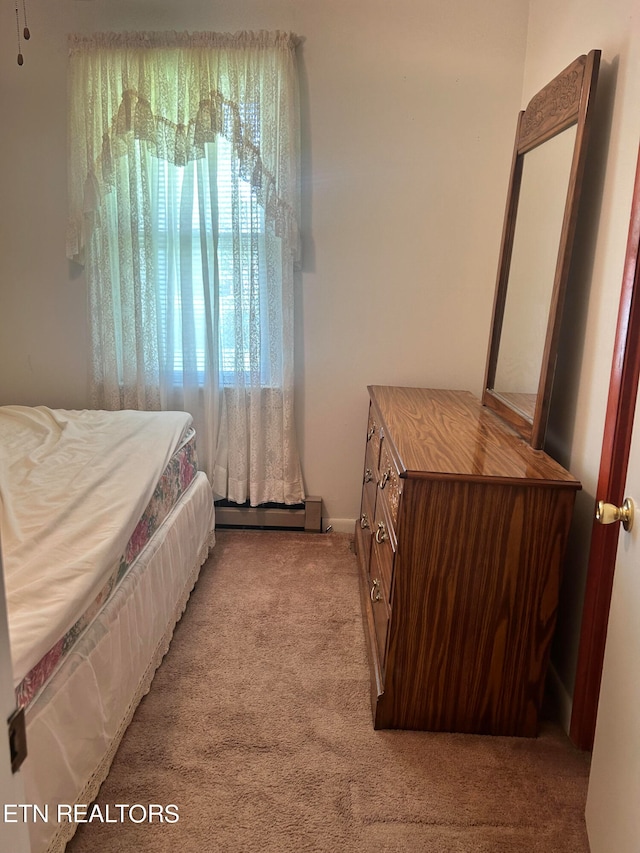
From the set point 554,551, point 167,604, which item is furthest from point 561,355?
point 167,604

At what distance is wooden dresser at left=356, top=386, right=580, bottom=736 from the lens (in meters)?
1.60

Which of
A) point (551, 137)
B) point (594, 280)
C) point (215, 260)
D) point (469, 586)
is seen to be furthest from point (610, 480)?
point (215, 260)

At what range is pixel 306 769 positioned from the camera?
158cm

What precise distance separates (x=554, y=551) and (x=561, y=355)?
0.73 metres

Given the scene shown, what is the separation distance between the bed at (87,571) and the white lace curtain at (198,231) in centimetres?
39

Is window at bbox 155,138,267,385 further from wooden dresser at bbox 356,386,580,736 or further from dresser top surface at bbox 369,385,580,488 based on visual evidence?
wooden dresser at bbox 356,386,580,736

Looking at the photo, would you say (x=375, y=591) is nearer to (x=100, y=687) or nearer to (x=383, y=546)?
(x=383, y=546)

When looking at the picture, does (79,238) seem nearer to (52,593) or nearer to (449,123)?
(449,123)

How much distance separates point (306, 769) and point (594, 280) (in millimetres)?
1660

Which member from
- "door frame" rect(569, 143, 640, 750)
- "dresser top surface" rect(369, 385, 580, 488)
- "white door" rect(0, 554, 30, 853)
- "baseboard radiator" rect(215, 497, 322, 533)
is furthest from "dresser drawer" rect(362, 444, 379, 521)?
"white door" rect(0, 554, 30, 853)

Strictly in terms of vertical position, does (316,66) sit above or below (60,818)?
above

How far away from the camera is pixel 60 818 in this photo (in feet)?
4.13

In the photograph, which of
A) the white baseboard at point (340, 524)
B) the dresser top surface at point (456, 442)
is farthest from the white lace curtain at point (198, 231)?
the dresser top surface at point (456, 442)

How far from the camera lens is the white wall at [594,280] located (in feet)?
5.32
